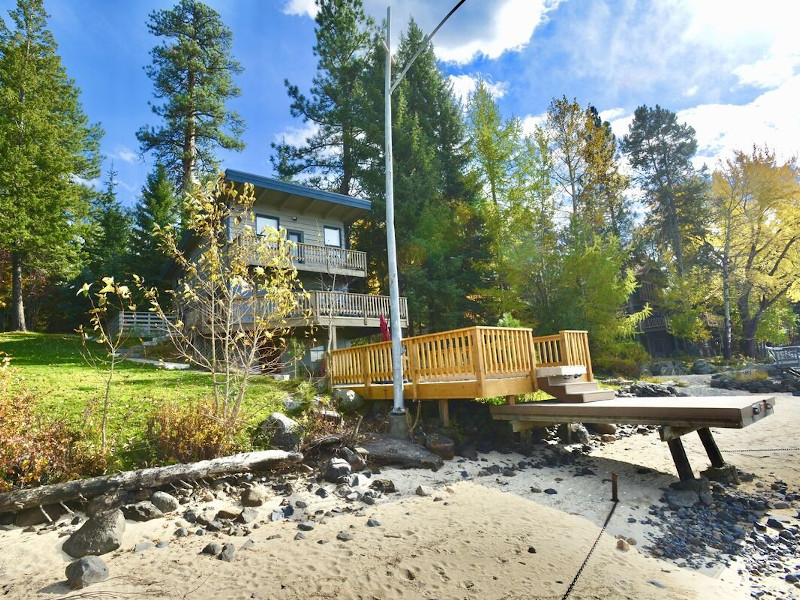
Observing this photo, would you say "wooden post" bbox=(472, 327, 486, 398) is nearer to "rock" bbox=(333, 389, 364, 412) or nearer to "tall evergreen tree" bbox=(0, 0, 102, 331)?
"rock" bbox=(333, 389, 364, 412)

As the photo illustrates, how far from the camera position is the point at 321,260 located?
61.3 ft

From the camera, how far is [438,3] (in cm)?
900

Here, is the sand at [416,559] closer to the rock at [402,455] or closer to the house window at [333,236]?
the rock at [402,455]

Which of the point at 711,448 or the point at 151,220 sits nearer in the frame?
the point at 711,448

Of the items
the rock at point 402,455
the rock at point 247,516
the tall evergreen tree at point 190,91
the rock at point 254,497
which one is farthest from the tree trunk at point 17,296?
the rock at point 247,516

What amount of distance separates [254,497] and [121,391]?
521 centimetres

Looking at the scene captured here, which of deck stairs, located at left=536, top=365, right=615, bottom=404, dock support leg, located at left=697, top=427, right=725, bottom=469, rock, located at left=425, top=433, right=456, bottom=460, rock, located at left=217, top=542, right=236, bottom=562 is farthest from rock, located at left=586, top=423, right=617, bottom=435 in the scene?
rock, located at left=217, top=542, right=236, bottom=562

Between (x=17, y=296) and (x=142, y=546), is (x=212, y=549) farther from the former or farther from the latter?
(x=17, y=296)

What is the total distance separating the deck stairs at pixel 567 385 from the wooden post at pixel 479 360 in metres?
1.81

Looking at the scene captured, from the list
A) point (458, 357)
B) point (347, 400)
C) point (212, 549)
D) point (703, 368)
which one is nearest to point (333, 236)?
point (347, 400)

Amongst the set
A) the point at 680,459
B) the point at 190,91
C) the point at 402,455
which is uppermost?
the point at 190,91

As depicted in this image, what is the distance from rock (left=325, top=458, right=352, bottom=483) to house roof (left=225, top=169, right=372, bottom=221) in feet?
43.3

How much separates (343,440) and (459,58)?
9.12 meters

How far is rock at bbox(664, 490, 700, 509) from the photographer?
6.33 metres
